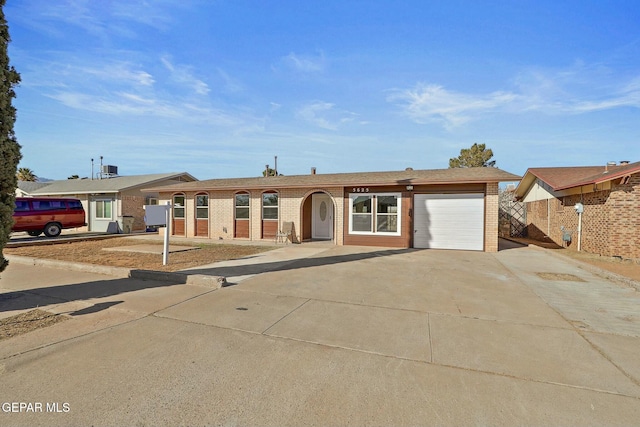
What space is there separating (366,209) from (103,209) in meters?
19.5

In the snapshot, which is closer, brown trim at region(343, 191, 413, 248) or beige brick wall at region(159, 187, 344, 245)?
brown trim at region(343, 191, 413, 248)

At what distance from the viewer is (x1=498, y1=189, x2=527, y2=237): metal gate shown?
20.3 m

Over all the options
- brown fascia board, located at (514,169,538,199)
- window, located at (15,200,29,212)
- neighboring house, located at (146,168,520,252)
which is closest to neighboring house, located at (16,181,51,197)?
window, located at (15,200,29,212)

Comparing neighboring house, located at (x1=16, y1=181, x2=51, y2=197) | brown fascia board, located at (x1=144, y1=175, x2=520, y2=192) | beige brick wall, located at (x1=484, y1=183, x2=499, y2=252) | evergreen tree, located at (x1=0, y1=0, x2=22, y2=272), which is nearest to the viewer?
evergreen tree, located at (x1=0, y1=0, x2=22, y2=272)

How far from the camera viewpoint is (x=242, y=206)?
16.0m

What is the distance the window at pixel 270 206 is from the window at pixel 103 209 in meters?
13.2

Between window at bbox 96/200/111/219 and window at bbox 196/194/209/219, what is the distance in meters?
8.81

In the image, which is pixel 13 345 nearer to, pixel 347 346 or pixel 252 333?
pixel 252 333

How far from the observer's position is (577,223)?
510 inches

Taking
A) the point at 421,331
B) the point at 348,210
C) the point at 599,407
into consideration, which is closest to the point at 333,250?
the point at 348,210

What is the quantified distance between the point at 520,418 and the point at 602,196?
1275cm

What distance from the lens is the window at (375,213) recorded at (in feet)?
43.2

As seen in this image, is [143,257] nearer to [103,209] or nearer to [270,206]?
[270,206]

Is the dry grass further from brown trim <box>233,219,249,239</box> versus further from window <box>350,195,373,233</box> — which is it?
brown trim <box>233,219,249,239</box>
